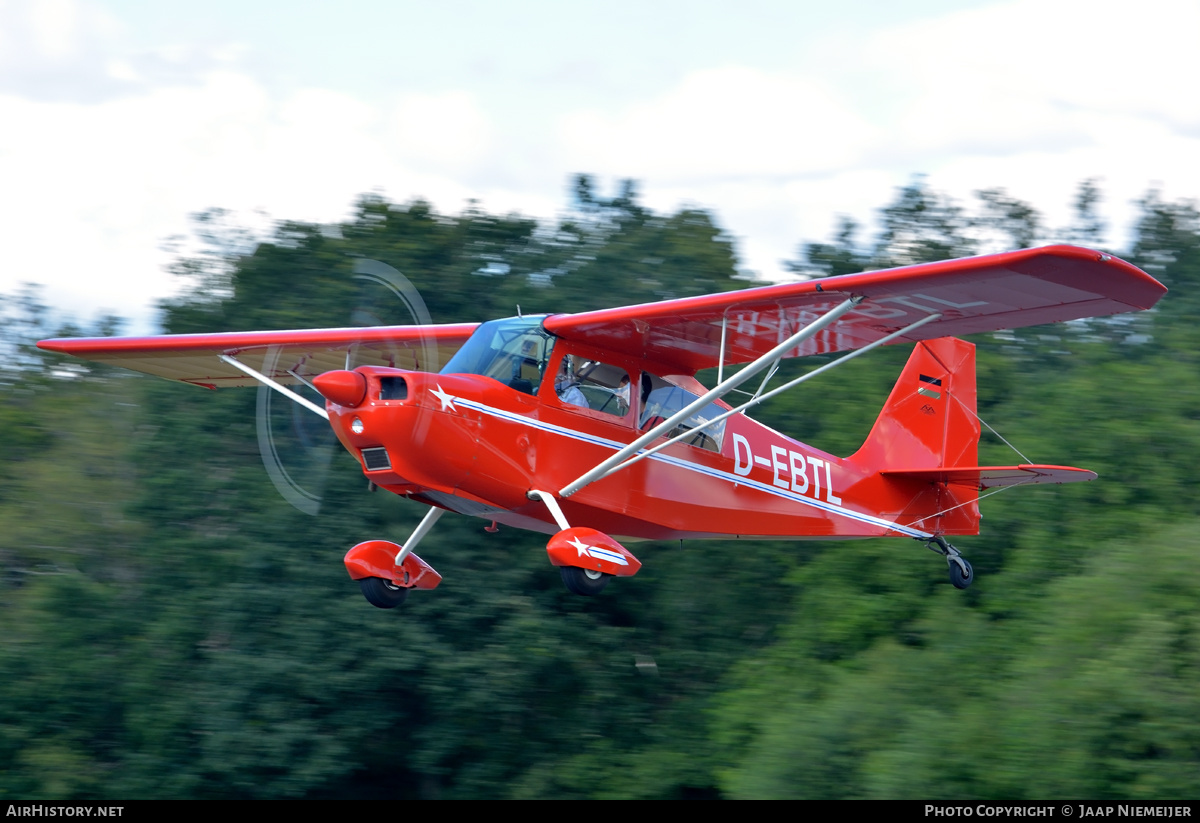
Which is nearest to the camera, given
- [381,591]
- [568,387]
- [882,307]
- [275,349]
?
[882,307]

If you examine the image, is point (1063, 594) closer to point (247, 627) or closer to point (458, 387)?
point (458, 387)

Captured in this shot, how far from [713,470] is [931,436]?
361cm

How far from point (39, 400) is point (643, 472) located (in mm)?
16163

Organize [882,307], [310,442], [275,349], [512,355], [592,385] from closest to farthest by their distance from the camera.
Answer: [882,307], [512,355], [310,442], [592,385], [275,349]

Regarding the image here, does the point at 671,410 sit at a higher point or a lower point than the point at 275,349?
lower

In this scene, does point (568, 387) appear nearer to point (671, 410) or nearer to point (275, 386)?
point (671, 410)

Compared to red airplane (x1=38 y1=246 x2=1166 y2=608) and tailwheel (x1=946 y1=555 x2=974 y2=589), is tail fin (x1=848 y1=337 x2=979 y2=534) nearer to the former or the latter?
red airplane (x1=38 y1=246 x2=1166 y2=608)

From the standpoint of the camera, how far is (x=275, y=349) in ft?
36.2

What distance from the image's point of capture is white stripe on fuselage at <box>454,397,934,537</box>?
29.2 feet

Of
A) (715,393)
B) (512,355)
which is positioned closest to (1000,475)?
(715,393)

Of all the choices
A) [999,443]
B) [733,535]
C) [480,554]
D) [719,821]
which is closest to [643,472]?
[733,535]

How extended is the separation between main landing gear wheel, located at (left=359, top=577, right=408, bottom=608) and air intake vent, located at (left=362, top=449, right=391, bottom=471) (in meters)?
1.70

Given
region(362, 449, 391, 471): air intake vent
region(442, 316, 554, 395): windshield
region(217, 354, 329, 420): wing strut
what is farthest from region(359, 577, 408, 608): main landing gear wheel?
region(442, 316, 554, 395): windshield

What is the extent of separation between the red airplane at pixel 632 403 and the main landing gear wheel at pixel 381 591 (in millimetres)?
17
